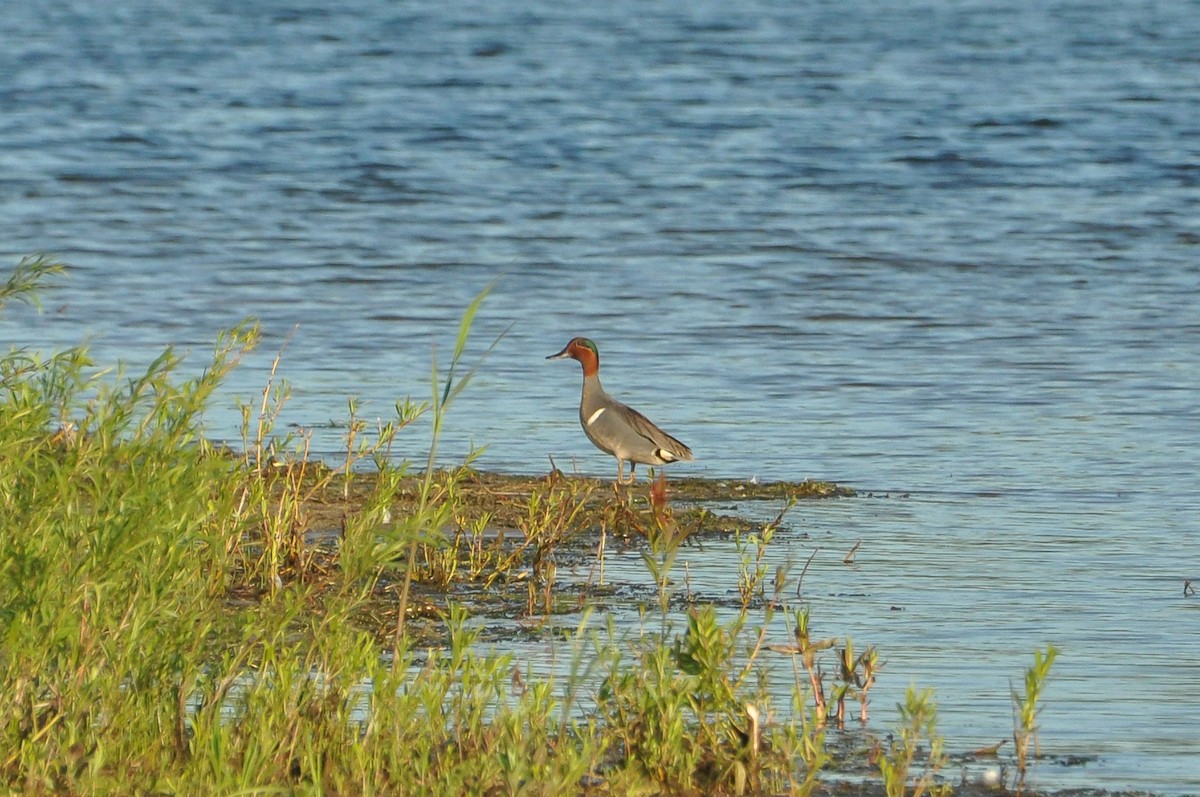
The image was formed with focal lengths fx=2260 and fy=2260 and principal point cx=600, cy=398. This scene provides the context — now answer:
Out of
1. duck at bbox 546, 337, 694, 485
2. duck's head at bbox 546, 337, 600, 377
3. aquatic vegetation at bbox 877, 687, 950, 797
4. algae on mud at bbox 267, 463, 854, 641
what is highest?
duck's head at bbox 546, 337, 600, 377

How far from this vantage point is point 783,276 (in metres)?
15.6

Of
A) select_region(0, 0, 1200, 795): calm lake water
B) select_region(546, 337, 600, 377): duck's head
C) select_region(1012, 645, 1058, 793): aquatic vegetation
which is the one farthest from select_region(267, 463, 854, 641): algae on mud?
select_region(1012, 645, 1058, 793): aquatic vegetation

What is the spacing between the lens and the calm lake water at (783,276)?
770 centimetres

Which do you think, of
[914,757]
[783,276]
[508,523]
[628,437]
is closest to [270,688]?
[914,757]

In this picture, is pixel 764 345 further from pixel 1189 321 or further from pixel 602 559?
pixel 602 559

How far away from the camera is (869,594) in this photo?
7.54 metres

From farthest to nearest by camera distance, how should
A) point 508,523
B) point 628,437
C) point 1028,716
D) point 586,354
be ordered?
point 586,354 → point 628,437 → point 508,523 → point 1028,716

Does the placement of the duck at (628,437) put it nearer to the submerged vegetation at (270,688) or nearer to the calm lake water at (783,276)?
the calm lake water at (783,276)

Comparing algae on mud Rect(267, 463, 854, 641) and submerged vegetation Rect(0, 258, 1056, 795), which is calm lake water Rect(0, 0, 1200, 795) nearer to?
algae on mud Rect(267, 463, 854, 641)

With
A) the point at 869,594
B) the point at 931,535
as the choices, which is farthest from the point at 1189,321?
the point at 869,594

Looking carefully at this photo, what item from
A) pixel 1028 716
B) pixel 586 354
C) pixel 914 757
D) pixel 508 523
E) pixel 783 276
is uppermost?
pixel 783 276

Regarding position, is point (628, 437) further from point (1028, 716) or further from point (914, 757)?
point (1028, 716)

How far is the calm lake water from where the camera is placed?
770 centimetres

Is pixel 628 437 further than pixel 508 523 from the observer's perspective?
Yes
